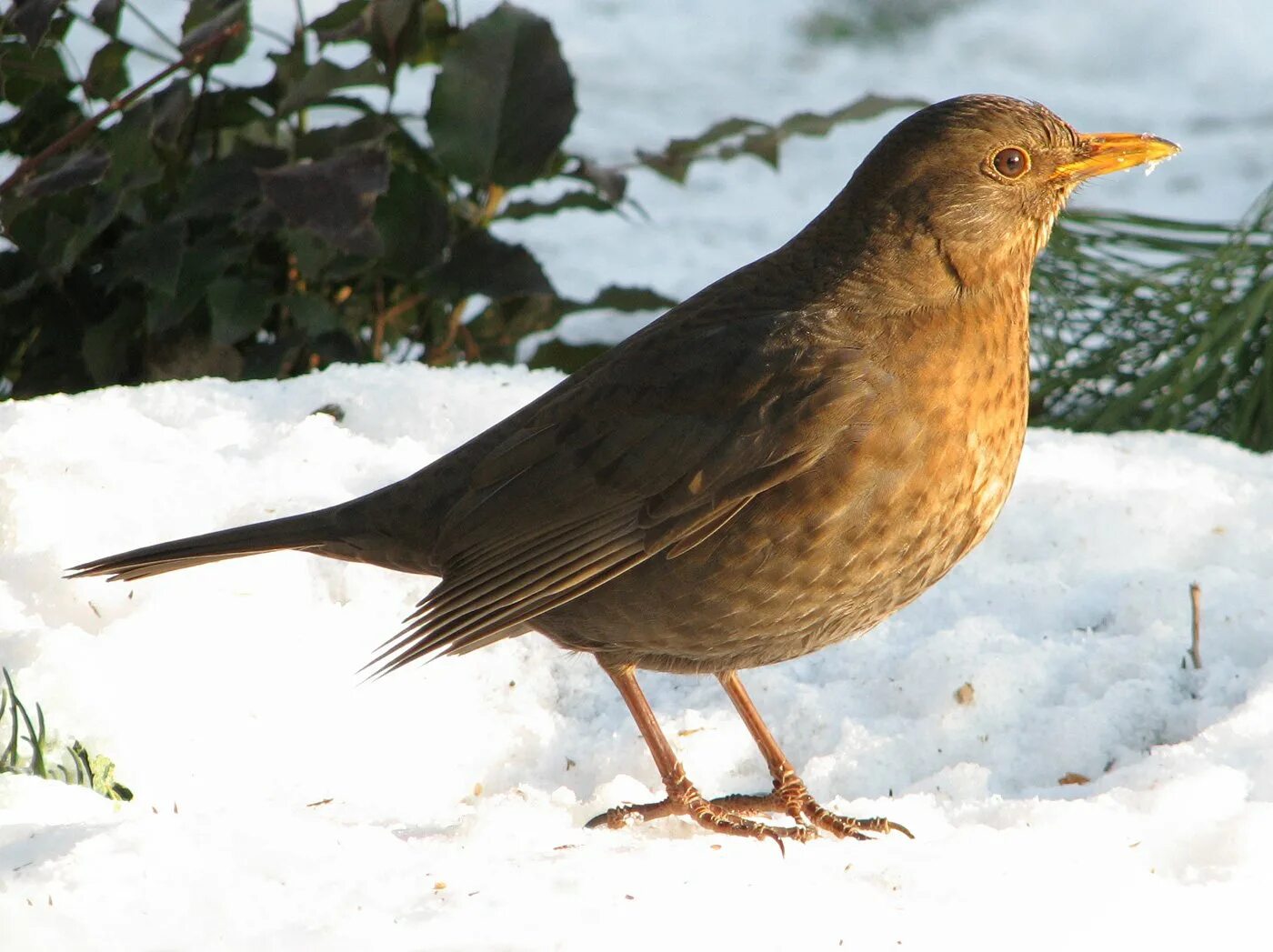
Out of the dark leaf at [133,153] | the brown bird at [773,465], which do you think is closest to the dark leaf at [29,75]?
the dark leaf at [133,153]

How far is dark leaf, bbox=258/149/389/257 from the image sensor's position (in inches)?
171

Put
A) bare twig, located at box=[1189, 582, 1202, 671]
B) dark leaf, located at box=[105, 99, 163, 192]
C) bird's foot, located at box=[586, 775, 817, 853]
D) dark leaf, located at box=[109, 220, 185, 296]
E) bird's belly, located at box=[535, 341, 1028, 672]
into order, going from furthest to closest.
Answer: dark leaf, located at box=[109, 220, 185, 296] → dark leaf, located at box=[105, 99, 163, 192] → bare twig, located at box=[1189, 582, 1202, 671] → bird's foot, located at box=[586, 775, 817, 853] → bird's belly, located at box=[535, 341, 1028, 672]

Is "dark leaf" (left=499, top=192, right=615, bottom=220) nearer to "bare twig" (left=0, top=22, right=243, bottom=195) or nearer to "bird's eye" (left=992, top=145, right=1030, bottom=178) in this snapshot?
"bare twig" (left=0, top=22, right=243, bottom=195)

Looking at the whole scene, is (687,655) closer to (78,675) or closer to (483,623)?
(483,623)

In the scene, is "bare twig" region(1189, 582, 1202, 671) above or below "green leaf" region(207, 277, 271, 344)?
below

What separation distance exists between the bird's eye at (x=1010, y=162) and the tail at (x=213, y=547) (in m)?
1.55

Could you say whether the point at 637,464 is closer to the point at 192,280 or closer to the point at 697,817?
the point at 697,817

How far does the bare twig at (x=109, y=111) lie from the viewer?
4.32 m

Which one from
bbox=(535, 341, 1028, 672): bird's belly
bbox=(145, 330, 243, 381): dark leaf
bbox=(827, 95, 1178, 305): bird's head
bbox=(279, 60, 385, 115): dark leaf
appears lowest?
bbox=(535, 341, 1028, 672): bird's belly

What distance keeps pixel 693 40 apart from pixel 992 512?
943 centimetres

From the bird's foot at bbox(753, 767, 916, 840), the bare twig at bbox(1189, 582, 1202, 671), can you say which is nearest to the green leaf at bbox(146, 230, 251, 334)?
the bird's foot at bbox(753, 767, 916, 840)

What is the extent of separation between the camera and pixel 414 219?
506 cm

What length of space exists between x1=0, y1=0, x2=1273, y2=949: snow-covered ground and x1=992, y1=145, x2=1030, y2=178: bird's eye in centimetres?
115

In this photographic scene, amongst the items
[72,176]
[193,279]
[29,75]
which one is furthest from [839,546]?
[29,75]
